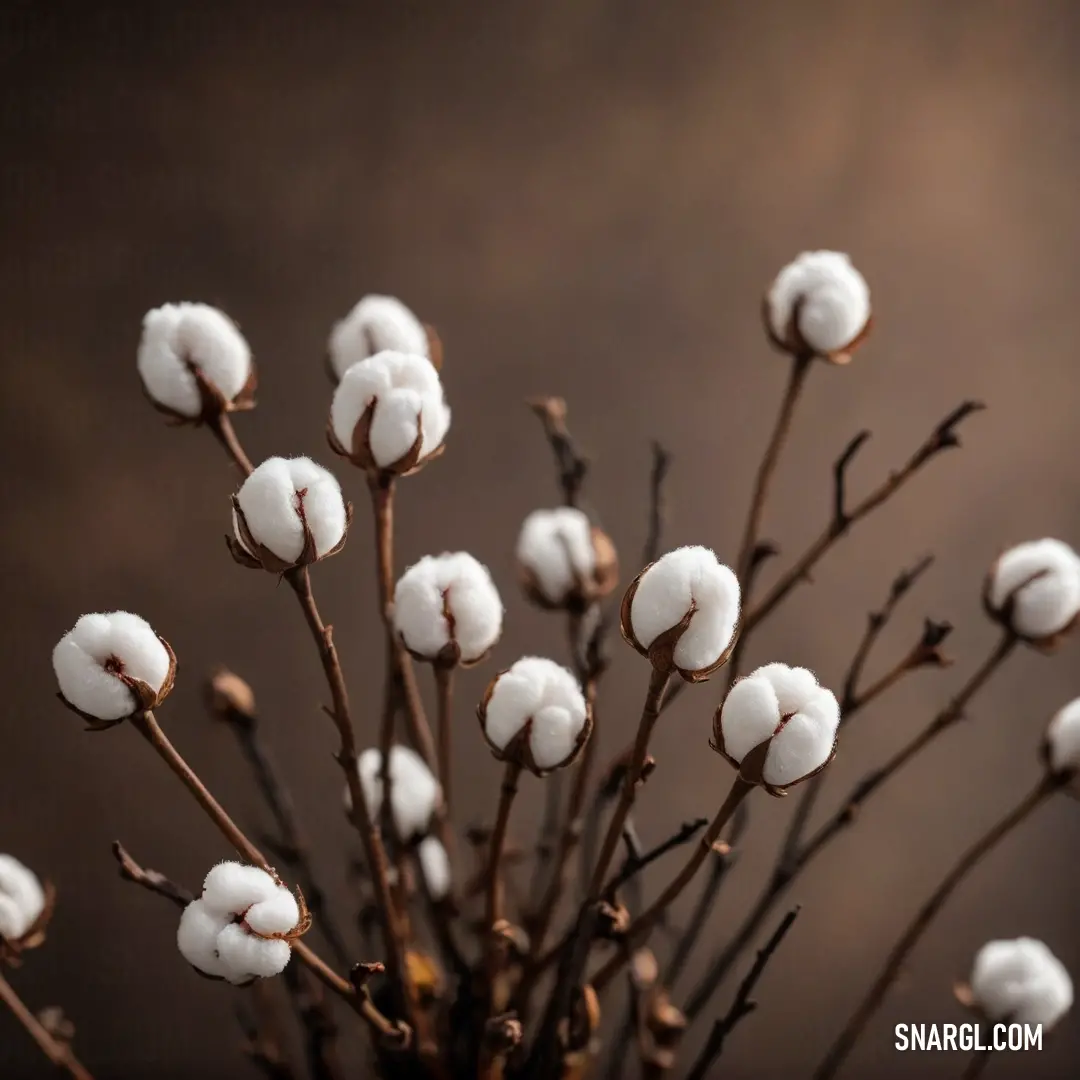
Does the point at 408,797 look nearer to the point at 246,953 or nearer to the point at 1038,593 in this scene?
the point at 246,953

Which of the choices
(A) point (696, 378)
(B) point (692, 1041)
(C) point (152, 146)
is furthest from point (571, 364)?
(B) point (692, 1041)

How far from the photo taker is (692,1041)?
2.76 ft

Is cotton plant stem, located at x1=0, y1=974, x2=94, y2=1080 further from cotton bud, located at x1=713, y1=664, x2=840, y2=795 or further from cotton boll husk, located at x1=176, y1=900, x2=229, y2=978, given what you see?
cotton bud, located at x1=713, y1=664, x2=840, y2=795

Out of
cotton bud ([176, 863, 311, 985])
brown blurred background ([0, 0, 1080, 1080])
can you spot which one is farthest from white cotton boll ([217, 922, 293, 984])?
brown blurred background ([0, 0, 1080, 1080])

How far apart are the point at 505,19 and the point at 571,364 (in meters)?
0.24

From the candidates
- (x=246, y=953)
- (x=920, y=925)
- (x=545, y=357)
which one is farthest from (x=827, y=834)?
(x=545, y=357)

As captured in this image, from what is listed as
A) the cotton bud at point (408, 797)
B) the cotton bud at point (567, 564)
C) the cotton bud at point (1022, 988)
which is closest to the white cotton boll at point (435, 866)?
the cotton bud at point (408, 797)

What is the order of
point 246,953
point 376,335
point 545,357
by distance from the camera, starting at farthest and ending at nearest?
point 545,357
point 376,335
point 246,953

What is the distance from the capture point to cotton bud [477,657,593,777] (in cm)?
34

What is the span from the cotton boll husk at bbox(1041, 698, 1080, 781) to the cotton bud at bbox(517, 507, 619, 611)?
0.63ft

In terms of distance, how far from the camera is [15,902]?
1.28 ft

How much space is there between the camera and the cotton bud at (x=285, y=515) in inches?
12.6

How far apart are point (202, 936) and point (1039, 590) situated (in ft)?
1.09

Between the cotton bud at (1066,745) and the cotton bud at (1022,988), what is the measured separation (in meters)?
0.08
